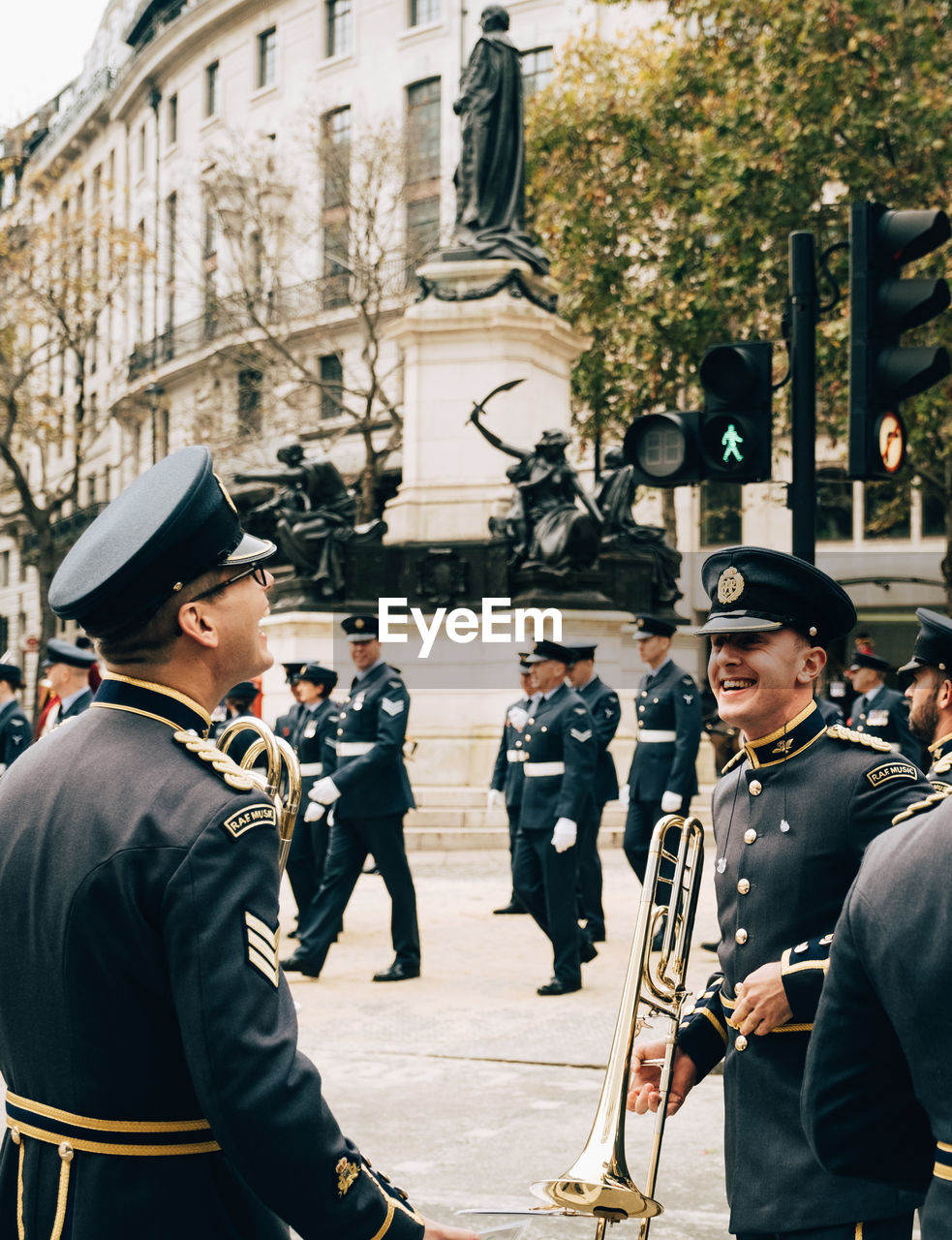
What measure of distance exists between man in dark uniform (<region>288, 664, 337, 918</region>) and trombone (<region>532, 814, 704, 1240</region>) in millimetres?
7719

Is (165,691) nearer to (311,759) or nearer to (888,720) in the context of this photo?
(311,759)

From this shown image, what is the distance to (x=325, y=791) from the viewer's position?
998 cm

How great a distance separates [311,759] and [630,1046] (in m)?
8.47

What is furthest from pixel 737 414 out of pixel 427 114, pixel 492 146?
pixel 427 114

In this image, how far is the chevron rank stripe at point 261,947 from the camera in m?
2.20

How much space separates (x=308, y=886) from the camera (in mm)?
11430

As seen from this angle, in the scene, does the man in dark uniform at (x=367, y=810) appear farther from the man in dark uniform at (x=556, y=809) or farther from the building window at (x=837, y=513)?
the building window at (x=837, y=513)

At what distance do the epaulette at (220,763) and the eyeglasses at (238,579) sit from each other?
222mm

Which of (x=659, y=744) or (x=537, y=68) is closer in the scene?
(x=659, y=744)

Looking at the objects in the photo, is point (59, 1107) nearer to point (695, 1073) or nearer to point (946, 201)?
point (695, 1073)

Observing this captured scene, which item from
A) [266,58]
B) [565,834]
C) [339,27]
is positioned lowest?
[565,834]

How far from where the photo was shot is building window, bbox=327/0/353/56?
47.9 meters

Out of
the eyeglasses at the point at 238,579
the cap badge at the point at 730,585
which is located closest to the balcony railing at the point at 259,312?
the cap badge at the point at 730,585

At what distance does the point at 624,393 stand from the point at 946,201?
8730mm
